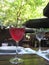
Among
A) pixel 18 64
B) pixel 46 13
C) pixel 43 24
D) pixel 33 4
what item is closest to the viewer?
pixel 18 64

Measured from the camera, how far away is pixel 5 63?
72 cm

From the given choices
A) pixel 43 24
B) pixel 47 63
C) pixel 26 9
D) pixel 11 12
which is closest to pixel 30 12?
pixel 26 9

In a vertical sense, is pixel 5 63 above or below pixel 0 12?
above

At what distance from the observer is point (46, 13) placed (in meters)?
1.23

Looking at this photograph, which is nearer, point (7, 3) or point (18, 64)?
point (18, 64)

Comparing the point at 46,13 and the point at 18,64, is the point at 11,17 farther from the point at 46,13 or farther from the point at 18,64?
the point at 18,64

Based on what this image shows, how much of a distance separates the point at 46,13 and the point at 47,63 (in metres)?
0.56

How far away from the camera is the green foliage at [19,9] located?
6309mm

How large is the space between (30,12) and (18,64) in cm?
582

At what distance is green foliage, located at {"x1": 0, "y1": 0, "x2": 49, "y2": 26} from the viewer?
6.31m

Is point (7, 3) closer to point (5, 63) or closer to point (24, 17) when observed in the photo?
point (24, 17)

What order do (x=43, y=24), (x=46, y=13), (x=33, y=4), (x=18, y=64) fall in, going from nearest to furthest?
1. (x=18, y=64)
2. (x=46, y=13)
3. (x=43, y=24)
4. (x=33, y=4)

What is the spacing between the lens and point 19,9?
6469 millimetres

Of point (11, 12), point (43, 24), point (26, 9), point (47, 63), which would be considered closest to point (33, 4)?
point (26, 9)
